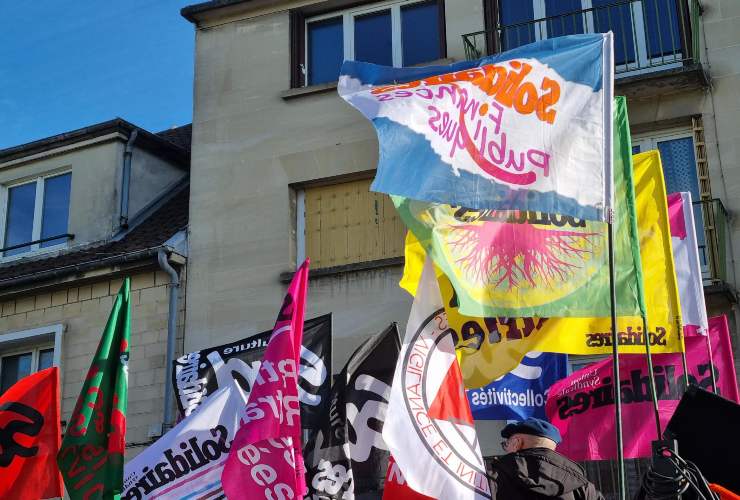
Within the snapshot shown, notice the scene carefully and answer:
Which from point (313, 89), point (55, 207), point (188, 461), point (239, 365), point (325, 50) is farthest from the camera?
point (55, 207)

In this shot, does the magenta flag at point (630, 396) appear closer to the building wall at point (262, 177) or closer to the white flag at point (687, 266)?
the white flag at point (687, 266)

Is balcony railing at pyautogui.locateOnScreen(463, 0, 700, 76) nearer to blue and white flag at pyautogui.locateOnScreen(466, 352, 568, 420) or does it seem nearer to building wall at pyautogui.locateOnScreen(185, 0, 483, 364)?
building wall at pyautogui.locateOnScreen(185, 0, 483, 364)

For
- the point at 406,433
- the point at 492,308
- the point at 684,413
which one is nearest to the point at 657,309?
the point at 492,308

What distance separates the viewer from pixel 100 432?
901 cm

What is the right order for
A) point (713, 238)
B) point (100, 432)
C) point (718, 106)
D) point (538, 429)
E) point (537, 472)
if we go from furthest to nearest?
point (718, 106) → point (713, 238) → point (100, 432) → point (538, 429) → point (537, 472)

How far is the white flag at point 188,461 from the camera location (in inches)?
338

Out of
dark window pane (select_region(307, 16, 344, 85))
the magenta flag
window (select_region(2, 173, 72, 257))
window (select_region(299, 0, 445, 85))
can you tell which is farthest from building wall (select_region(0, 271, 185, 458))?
the magenta flag

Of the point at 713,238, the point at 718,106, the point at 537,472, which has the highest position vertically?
the point at 718,106

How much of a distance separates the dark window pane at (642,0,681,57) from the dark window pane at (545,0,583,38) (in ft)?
2.47

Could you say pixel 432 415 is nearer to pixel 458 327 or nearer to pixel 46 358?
pixel 458 327

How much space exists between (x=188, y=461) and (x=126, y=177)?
24.0 feet

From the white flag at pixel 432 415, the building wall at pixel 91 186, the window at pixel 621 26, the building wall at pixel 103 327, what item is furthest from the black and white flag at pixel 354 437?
the building wall at pixel 91 186

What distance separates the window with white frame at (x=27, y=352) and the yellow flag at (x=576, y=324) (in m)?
6.95

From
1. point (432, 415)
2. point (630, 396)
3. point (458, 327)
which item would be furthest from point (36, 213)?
point (432, 415)
